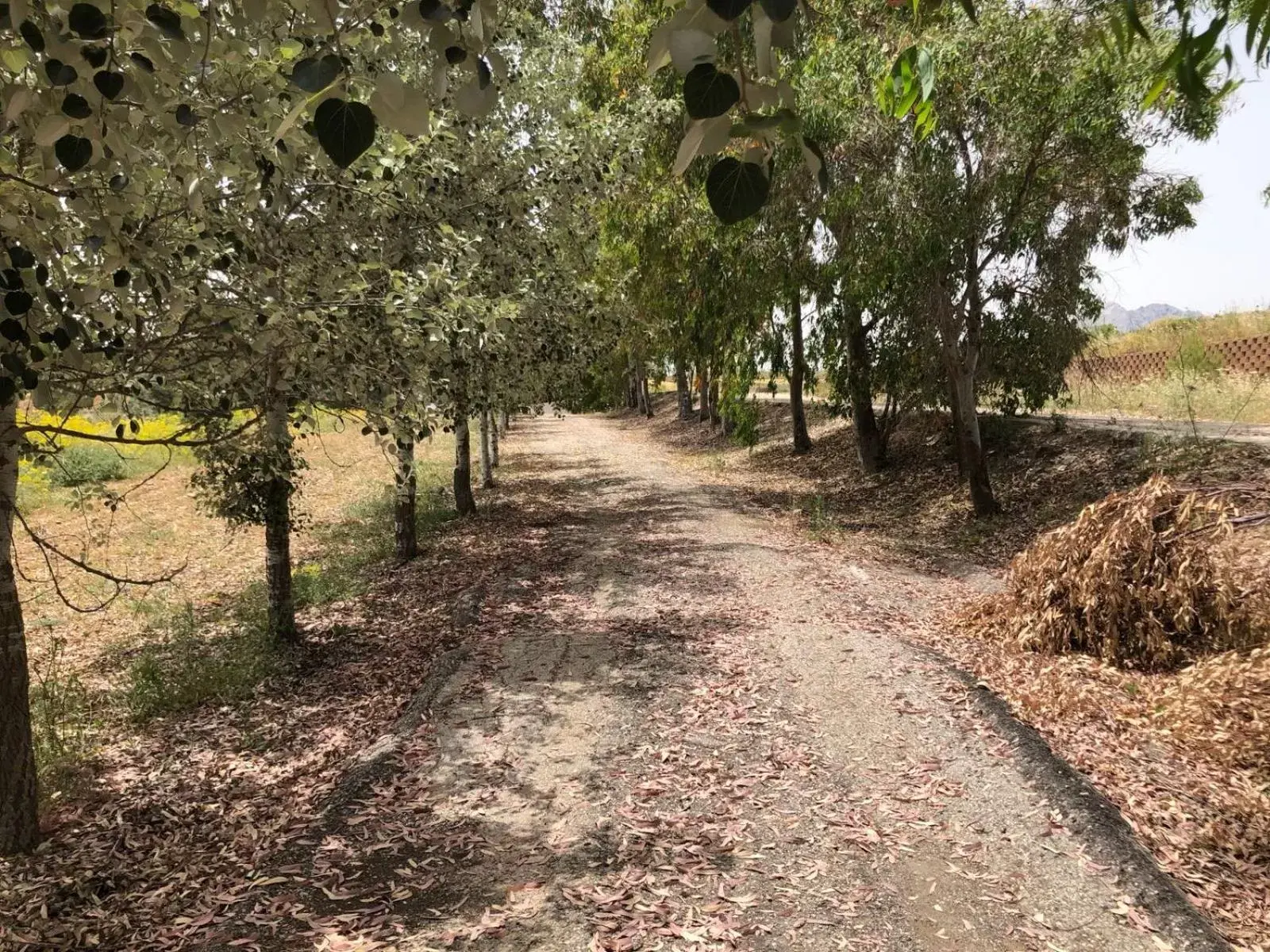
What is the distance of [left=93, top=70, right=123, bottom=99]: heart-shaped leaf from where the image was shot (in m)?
1.79

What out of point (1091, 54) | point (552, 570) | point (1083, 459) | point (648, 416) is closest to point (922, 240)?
point (1091, 54)

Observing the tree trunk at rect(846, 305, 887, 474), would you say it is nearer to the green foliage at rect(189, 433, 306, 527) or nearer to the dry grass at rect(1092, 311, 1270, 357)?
the dry grass at rect(1092, 311, 1270, 357)

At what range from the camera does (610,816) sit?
4.70 meters

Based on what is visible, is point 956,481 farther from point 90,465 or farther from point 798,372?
point 90,465

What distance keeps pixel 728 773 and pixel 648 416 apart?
1681 inches

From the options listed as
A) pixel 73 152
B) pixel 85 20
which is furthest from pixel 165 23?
pixel 73 152

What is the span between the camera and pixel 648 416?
Result: 47.5m

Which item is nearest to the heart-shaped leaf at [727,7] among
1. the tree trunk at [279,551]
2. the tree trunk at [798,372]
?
the tree trunk at [279,551]

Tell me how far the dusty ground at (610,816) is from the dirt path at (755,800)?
Result: 0.02 metres

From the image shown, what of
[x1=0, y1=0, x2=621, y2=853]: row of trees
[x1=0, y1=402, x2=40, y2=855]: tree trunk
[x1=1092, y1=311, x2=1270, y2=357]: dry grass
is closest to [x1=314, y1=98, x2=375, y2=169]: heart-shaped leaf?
[x1=0, y1=0, x2=621, y2=853]: row of trees

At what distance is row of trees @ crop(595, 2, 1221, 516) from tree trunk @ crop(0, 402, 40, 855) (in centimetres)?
780

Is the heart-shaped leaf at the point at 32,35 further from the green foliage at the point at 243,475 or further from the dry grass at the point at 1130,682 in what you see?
the dry grass at the point at 1130,682

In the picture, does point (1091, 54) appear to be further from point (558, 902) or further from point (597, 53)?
point (558, 902)

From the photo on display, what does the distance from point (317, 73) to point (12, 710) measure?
4898 millimetres
